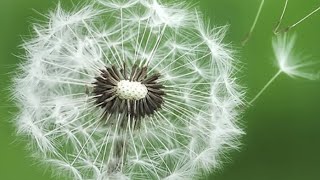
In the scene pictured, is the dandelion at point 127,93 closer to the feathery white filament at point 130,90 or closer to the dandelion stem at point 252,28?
the feathery white filament at point 130,90

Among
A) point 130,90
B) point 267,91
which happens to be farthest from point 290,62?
point 130,90

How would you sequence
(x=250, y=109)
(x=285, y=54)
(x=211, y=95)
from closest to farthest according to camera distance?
(x=211, y=95), (x=285, y=54), (x=250, y=109)

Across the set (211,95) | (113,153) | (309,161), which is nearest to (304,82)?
(309,161)

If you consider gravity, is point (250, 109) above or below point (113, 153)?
above

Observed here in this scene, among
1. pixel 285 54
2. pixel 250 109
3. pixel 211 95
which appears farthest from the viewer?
pixel 250 109

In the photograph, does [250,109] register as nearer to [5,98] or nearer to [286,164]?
[286,164]

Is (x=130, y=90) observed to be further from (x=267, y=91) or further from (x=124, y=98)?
(x=267, y=91)
